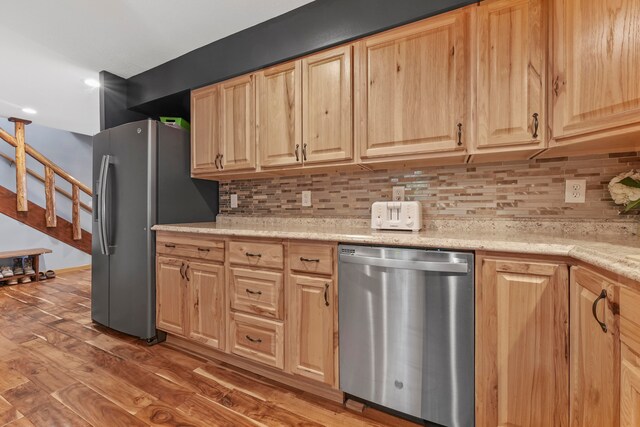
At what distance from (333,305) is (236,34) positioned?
6.80ft

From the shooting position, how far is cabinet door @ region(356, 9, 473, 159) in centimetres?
154

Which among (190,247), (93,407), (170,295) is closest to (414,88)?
(190,247)

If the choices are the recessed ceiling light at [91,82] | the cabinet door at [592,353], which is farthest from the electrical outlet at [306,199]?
the recessed ceiling light at [91,82]

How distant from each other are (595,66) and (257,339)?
213cm

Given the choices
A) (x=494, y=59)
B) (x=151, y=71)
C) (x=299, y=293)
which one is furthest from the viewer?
(x=151, y=71)

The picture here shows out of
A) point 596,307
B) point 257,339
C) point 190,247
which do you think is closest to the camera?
point 596,307

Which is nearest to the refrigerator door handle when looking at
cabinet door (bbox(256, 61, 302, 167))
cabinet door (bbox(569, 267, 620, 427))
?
cabinet door (bbox(256, 61, 302, 167))

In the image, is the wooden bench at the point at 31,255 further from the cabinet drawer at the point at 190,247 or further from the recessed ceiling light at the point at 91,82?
the cabinet drawer at the point at 190,247

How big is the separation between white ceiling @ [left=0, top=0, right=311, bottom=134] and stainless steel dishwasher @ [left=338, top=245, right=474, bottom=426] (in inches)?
69.8

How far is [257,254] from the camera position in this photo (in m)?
1.78

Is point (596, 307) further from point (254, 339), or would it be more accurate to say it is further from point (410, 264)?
point (254, 339)

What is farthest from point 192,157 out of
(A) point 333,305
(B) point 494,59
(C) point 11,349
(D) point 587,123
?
(D) point 587,123

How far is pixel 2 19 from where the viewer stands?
2072 mm

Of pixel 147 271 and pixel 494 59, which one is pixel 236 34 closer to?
pixel 494 59
